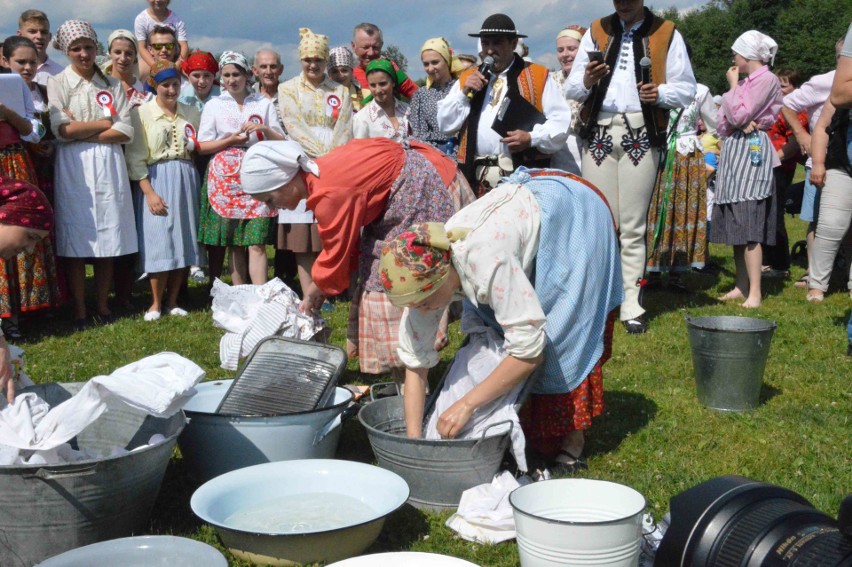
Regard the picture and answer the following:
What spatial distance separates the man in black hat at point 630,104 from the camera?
214 inches

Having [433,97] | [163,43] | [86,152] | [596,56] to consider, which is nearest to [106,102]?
[86,152]

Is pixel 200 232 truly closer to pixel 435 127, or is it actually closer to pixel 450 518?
pixel 435 127

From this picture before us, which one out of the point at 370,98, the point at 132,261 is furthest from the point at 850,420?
the point at 132,261

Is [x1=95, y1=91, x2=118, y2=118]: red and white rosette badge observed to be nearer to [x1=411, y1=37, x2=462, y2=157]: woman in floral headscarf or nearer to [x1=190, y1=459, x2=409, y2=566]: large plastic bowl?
[x1=411, y1=37, x2=462, y2=157]: woman in floral headscarf

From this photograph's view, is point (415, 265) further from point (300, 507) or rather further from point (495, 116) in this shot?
point (495, 116)

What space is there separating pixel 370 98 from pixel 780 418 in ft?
14.0

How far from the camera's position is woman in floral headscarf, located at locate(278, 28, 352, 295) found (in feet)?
21.2

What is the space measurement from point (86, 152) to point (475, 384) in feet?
13.2

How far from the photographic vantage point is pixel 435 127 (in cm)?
632

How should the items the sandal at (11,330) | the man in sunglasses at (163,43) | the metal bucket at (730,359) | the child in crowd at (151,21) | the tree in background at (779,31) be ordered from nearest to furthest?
the metal bucket at (730,359), the sandal at (11,330), the man in sunglasses at (163,43), the child in crowd at (151,21), the tree in background at (779,31)

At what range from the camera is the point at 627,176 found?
554 cm

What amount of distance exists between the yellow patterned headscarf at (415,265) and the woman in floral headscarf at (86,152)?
399cm

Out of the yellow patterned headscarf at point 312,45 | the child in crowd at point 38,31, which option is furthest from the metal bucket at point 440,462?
the child in crowd at point 38,31

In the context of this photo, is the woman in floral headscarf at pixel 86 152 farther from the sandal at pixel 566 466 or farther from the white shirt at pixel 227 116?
the sandal at pixel 566 466
